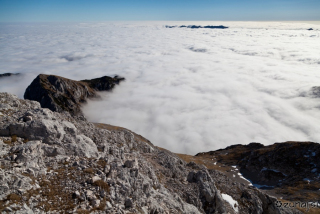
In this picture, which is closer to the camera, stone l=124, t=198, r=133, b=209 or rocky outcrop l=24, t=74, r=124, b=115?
stone l=124, t=198, r=133, b=209

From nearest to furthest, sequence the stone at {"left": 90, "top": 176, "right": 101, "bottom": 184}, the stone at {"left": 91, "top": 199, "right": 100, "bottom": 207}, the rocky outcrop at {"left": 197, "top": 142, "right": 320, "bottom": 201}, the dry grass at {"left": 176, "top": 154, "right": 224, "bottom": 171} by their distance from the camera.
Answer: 1. the stone at {"left": 91, "top": 199, "right": 100, "bottom": 207}
2. the stone at {"left": 90, "top": 176, "right": 101, "bottom": 184}
3. the rocky outcrop at {"left": 197, "top": 142, "right": 320, "bottom": 201}
4. the dry grass at {"left": 176, "top": 154, "right": 224, "bottom": 171}

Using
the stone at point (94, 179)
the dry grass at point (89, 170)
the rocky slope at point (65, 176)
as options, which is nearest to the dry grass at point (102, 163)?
the rocky slope at point (65, 176)

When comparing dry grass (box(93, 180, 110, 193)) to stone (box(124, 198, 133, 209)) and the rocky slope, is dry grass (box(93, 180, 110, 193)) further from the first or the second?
stone (box(124, 198, 133, 209))

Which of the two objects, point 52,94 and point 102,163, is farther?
point 52,94

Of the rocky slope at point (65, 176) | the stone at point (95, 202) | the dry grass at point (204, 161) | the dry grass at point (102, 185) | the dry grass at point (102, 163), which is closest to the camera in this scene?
the rocky slope at point (65, 176)

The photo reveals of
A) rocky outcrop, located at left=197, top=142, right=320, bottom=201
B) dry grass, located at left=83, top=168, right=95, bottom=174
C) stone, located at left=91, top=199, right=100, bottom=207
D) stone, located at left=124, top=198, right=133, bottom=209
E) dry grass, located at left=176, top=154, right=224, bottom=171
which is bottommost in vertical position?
dry grass, located at left=176, top=154, right=224, bottom=171

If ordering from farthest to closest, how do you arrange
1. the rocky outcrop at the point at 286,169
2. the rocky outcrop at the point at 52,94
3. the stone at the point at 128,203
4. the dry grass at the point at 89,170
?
the rocky outcrop at the point at 52,94 < the rocky outcrop at the point at 286,169 < the dry grass at the point at 89,170 < the stone at the point at 128,203

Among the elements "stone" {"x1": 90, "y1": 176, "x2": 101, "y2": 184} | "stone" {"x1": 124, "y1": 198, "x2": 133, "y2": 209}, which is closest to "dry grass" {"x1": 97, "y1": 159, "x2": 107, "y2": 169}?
"stone" {"x1": 90, "y1": 176, "x2": 101, "y2": 184}

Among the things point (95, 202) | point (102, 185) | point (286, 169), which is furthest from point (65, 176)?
point (286, 169)

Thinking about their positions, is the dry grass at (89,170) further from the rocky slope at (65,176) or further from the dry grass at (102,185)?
the dry grass at (102,185)

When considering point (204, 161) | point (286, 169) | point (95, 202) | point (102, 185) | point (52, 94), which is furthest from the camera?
point (52, 94)

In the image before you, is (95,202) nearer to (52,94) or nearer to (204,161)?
(204,161)

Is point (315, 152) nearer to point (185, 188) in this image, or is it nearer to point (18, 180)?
point (185, 188)

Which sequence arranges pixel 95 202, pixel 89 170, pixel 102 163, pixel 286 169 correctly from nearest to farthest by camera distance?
1. pixel 95 202
2. pixel 89 170
3. pixel 102 163
4. pixel 286 169
